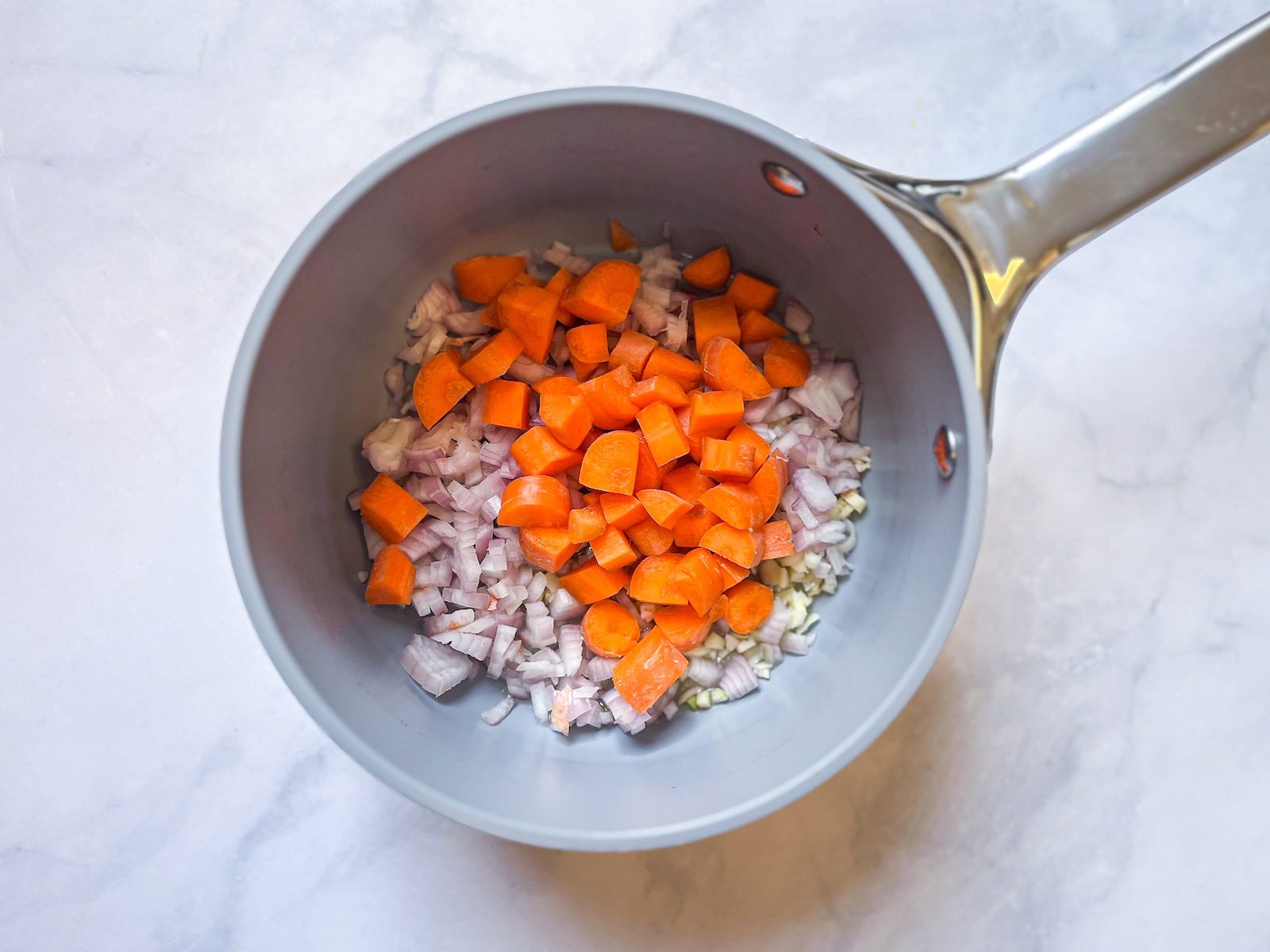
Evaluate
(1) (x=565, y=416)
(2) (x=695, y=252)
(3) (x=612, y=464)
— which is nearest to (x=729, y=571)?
(3) (x=612, y=464)

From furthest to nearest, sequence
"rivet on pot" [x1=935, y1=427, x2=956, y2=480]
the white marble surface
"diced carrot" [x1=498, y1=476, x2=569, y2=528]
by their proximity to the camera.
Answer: the white marble surface
"diced carrot" [x1=498, y1=476, x2=569, y2=528]
"rivet on pot" [x1=935, y1=427, x2=956, y2=480]

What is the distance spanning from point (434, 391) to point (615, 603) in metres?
0.46

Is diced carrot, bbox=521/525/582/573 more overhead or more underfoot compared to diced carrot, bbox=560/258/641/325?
more underfoot

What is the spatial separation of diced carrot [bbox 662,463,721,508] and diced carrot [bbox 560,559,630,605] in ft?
0.52

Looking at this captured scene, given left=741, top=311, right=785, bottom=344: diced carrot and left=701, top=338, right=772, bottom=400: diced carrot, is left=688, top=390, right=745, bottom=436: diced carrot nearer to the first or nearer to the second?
left=701, top=338, right=772, bottom=400: diced carrot

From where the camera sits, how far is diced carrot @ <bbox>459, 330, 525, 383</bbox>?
133 centimetres

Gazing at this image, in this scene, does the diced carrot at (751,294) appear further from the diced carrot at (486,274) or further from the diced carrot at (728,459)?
the diced carrot at (486,274)

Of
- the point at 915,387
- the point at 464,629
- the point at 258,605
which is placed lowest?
the point at 464,629

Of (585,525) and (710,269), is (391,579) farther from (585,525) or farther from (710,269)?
(710,269)

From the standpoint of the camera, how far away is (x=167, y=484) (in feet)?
4.58

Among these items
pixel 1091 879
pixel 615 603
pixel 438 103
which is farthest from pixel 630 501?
pixel 1091 879

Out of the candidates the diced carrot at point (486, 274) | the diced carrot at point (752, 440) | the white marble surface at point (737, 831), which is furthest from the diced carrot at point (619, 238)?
the diced carrot at point (752, 440)

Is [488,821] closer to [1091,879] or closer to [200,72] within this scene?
[1091,879]

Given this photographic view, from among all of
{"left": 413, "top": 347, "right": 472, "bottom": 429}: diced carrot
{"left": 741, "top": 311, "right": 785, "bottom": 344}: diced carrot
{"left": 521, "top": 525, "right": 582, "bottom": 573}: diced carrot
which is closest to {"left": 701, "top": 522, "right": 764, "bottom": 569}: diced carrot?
{"left": 521, "top": 525, "right": 582, "bottom": 573}: diced carrot
